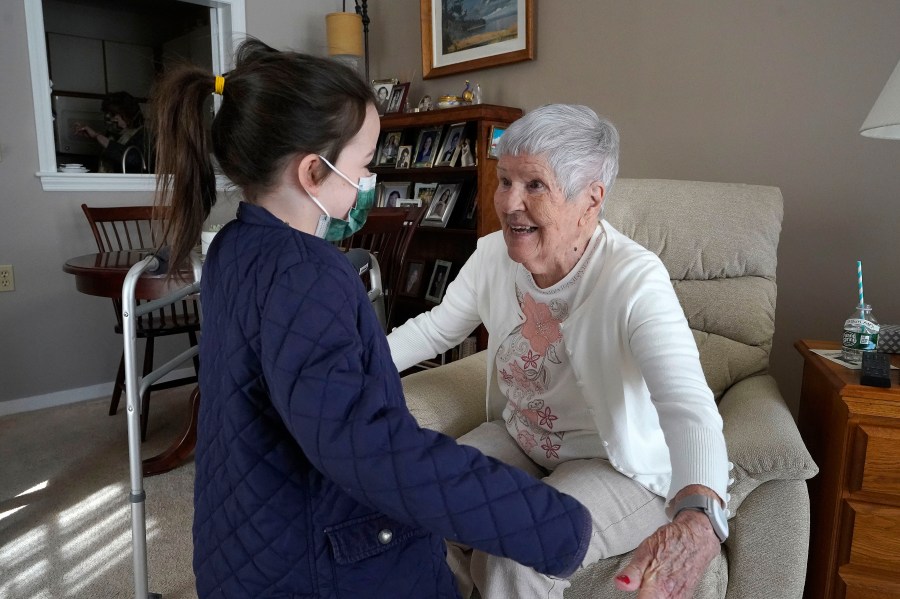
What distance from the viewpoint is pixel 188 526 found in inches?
84.7

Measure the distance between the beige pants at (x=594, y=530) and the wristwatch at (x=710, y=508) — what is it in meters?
0.20

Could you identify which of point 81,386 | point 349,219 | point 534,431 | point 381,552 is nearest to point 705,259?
point 534,431

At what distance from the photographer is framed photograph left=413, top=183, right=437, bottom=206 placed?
336cm

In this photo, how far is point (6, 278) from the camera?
3.09 m

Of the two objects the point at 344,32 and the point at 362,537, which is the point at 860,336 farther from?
the point at 344,32

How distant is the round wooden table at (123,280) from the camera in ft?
6.57

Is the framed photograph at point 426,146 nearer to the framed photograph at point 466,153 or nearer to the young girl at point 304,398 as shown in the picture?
the framed photograph at point 466,153

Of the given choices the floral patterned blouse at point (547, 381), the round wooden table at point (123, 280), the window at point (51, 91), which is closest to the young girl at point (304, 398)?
the floral patterned blouse at point (547, 381)

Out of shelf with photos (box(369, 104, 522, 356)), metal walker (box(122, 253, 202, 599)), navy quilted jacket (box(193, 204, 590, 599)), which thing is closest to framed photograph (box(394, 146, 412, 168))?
shelf with photos (box(369, 104, 522, 356))

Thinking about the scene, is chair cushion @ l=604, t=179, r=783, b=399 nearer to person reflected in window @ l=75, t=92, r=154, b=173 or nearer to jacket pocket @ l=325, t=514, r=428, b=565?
jacket pocket @ l=325, t=514, r=428, b=565

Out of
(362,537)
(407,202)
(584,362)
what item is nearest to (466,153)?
(407,202)

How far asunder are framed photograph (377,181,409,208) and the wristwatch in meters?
2.80

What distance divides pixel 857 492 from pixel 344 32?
310 cm

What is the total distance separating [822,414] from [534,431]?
69 cm
